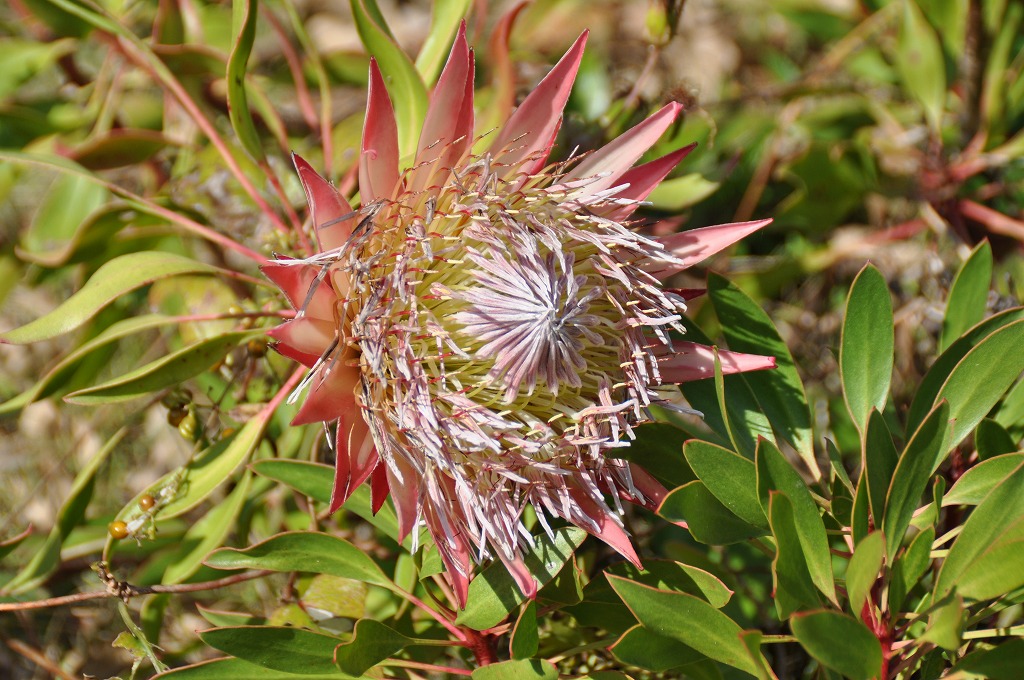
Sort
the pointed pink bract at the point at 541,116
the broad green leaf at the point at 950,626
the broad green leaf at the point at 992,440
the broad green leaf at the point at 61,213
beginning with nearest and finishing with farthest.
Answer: the broad green leaf at the point at 950,626 → the pointed pink bract at the point at 541,116 → the broad green leaf at the point at 992,440 → the broad green leaf at the point at 61,213

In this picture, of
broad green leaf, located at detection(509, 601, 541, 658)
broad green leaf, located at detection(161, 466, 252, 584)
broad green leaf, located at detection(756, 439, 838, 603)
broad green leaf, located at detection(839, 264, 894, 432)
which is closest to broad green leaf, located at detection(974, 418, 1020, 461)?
broad green leaf, located at detection(839, 264, 894, 432)

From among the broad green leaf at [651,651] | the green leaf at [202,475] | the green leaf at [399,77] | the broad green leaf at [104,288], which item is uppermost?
the green leaf at [399,77]

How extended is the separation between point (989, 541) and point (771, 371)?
472 millimetres

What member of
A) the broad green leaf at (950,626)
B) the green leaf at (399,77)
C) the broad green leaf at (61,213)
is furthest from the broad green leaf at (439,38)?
the broad green leaf at (950,626)

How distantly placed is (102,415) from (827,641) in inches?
82.0

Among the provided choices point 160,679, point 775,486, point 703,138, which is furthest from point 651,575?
point 703,138

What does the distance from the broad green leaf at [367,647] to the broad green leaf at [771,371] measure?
2.48 feet

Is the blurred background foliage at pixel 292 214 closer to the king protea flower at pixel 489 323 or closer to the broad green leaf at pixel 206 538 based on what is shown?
the broad green leaf at pixel 206 538

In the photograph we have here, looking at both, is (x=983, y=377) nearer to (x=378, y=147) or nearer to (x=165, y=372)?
(x=378, y=147)

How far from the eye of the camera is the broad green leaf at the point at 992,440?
1.49 m

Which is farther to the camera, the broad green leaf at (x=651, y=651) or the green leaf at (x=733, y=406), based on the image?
the green leaf at (x=733, y=406)

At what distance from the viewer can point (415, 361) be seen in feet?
4.29

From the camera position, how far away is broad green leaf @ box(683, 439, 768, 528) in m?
1.28

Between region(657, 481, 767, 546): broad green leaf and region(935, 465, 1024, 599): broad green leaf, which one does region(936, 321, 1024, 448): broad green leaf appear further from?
region(657, 481, 767, 546): broad green leaf
